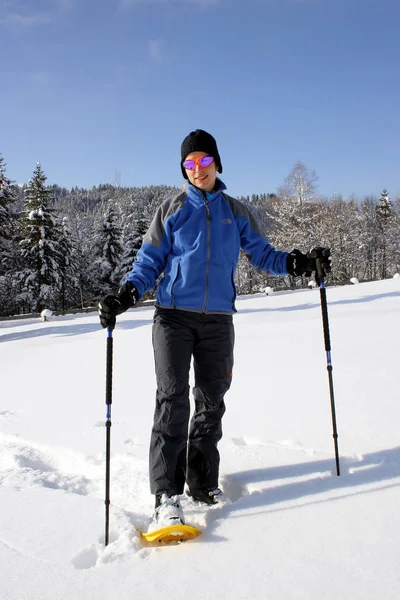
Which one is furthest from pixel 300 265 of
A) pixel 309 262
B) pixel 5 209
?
pixel 5 209

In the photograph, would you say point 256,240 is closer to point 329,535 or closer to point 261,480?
point 261,480

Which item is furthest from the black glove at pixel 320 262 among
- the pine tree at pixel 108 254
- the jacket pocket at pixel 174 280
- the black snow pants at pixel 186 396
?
the pine tree at pixel 108 254

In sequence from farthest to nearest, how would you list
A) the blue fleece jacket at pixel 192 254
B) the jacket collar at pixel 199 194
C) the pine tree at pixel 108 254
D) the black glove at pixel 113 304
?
the pine tree at pixel 108 254, the jacket collar at pixel 199 194, the blue fleece jacket at pixel 192 254, the black glove at pixel 113 304

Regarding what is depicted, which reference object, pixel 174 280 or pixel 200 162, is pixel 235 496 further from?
pixel 200 162

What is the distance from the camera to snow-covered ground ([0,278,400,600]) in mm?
1693

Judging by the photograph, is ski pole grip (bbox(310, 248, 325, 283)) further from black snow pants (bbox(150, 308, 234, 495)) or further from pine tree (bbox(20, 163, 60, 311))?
pine tree (bbox(20, 163, 60, 311))

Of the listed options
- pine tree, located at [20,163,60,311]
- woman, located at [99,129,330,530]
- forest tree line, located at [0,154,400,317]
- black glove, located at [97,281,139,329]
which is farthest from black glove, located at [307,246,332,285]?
pine tree, located at [20,163,60,311]

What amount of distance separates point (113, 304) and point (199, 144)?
1164 mm

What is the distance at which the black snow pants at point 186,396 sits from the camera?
7.61ft

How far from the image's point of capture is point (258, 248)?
9.34 feet

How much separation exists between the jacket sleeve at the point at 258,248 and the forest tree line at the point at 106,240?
20.2 meters

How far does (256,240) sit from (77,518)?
1.98m

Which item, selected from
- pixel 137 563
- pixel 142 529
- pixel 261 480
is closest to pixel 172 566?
pixel 137 563

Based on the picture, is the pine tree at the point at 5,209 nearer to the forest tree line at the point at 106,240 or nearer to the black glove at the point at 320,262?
the forest tree line at the point at 106,240
